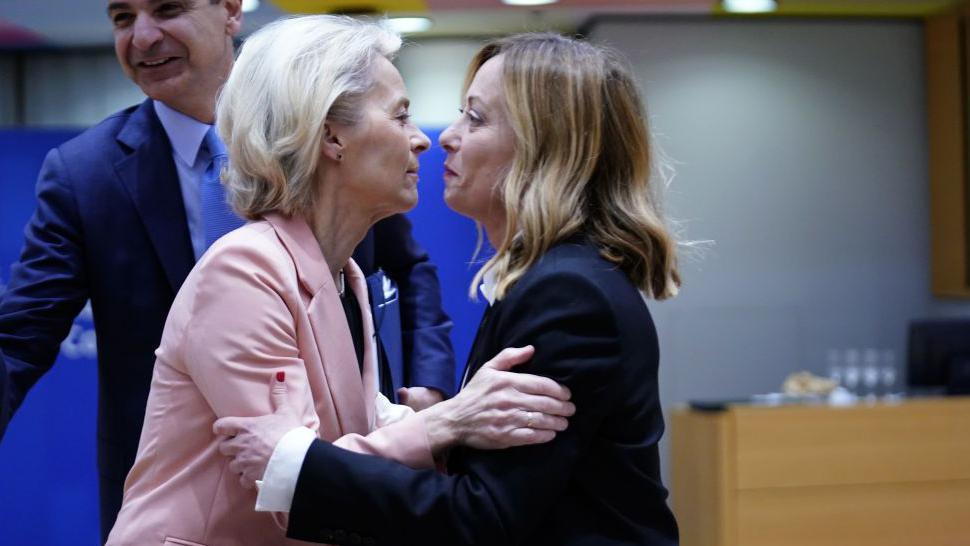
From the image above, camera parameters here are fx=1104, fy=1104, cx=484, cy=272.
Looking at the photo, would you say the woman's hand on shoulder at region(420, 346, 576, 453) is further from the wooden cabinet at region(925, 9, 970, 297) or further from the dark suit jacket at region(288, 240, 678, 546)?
the wooden cabinet at region(925, 9, 970, 297)

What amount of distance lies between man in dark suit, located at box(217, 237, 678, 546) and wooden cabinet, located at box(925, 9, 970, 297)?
19.3 feet

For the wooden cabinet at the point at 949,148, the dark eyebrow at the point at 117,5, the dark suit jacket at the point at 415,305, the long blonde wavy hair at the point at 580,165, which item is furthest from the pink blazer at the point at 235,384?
the wooden cabinet at the point at 949,148

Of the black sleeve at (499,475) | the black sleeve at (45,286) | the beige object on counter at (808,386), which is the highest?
the black sleeve at (45,286)

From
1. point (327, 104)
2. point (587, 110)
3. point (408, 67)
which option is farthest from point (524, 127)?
point (408, 67)

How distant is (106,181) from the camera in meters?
2.14

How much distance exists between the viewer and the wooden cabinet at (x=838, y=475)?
3818 millimetres

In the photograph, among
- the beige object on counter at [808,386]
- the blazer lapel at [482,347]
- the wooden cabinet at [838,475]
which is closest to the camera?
the blazer lapel at [482,347]

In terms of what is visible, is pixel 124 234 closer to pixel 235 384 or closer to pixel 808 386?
pixel 235 384

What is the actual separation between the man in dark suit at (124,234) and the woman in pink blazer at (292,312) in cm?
51

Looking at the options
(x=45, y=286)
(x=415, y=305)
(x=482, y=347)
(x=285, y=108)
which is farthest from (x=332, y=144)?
(x=415, y=305)

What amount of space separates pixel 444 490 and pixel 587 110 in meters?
0.57

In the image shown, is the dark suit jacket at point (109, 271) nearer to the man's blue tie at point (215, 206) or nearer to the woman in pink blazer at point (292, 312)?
the man's blue tie at point (215, 206)

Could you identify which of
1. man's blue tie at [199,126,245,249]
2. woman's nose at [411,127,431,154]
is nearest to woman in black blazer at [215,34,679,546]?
woman's nose at [411,127,431,154]

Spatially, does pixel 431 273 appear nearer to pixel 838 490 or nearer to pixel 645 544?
pixel 645 544
